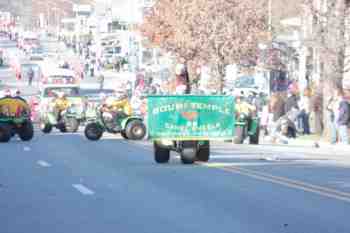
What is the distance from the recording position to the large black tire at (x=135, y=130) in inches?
1454

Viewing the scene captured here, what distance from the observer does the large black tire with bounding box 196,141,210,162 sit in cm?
2494

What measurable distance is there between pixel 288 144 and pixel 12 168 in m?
15.2

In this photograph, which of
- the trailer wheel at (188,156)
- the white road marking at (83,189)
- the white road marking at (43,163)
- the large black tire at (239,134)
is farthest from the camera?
the large black tire at (239,134)

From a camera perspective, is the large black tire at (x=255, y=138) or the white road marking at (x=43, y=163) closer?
the white road marking at (x=43, y=163)

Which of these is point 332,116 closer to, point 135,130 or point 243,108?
point 243,108

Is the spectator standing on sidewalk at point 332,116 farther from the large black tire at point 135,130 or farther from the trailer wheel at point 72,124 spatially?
the trailer wheel at point 72,124

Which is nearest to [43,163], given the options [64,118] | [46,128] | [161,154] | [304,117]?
[161,154]

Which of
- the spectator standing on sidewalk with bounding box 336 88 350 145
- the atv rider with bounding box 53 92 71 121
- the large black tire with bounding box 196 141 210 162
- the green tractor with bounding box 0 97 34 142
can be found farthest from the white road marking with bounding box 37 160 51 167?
Answer: the atv rider with bounding box 53 92 71 121

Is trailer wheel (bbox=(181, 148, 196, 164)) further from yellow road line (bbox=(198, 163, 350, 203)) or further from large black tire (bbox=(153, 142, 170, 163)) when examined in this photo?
yellow road line (bbox=(198, 163, 350, 203))

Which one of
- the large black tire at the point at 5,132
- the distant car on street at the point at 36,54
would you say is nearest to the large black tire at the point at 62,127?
the large black tire at the point at 5,132

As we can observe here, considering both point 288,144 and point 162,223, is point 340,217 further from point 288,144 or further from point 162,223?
point 288,144

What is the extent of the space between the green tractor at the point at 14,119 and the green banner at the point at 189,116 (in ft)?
43.8

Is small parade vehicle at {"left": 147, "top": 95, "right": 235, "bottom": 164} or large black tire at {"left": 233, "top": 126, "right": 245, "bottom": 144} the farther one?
large black tire at {"left": 233, "top": 126, "right": 245, "bottom": 144}

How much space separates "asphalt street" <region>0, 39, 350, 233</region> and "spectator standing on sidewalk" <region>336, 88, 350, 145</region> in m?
6.52
